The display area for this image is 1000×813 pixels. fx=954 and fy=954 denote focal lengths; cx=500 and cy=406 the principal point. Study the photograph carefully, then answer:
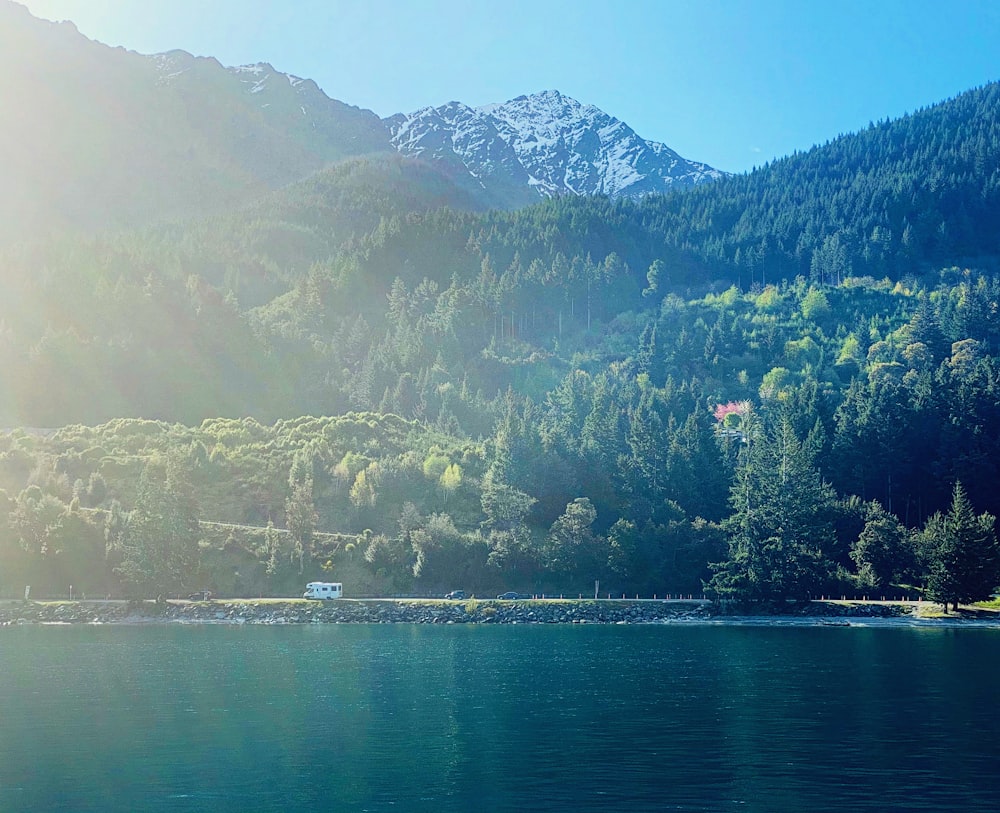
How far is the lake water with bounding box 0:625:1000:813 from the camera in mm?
27781

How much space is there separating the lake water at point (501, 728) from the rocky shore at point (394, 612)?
2572 cm

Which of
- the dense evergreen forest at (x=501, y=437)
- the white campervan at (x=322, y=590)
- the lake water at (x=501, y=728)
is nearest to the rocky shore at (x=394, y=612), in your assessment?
the white campervan at (x=322, y=590)

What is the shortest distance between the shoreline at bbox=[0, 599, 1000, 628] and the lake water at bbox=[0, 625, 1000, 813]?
986 inches

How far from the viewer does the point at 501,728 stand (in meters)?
38.0

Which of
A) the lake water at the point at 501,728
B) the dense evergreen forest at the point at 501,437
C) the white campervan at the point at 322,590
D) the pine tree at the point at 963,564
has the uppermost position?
the dense evergreen forest at the point at 501,437

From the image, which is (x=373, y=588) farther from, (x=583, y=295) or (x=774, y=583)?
(x=583, y=295)

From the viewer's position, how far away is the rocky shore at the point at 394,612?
94.1 metres

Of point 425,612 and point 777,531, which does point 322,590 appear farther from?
point 777,531

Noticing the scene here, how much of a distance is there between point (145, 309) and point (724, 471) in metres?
117

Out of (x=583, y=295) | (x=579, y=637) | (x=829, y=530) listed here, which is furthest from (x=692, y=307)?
(x=579, y=637)

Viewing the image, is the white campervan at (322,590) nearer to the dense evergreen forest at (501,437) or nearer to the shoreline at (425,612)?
the shoreline at (425,612)

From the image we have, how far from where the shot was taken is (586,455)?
12112cm

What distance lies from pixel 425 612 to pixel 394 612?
3.17m

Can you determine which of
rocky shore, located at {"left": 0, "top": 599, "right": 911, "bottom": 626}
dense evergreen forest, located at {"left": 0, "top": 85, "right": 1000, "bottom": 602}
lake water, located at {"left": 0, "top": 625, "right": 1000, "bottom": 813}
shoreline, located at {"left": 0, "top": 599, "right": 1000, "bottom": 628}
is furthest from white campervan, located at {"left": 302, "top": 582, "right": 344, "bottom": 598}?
lake water, located at {"left": 0, "top": 625, "right": 1000, "bottom": 813}
